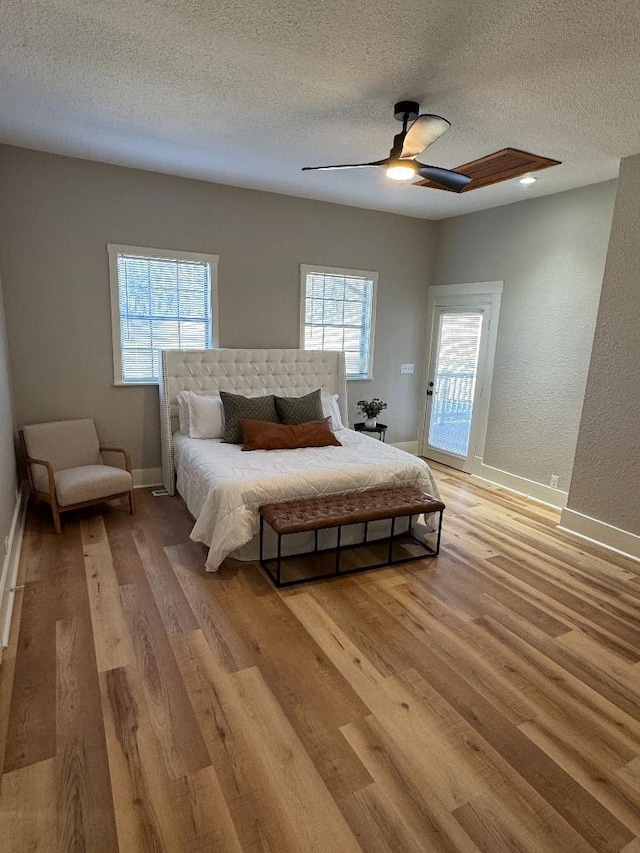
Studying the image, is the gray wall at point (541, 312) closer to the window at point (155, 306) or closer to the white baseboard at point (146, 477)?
the window at point (155, 306)

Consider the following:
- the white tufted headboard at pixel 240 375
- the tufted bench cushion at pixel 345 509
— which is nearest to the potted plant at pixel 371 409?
the white tufted headboard at pixel 240 375

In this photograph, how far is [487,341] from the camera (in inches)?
205

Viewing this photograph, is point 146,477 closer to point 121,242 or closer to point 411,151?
point 121,242

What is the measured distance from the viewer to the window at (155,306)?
4.39 metres

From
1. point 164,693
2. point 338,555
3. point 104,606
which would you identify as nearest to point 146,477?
point 104,606

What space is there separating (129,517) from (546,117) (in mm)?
4190

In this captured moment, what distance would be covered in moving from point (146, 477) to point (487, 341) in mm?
3912

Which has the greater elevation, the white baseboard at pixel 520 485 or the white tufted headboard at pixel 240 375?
the white tufted headboard at pixel 240 375

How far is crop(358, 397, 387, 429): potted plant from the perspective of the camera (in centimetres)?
548

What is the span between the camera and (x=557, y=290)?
4430 millimetres

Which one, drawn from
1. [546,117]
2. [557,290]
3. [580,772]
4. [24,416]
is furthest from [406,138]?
[24,416]

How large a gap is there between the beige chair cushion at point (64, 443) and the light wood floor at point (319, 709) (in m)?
0.93

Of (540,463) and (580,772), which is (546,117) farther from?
(580,772)

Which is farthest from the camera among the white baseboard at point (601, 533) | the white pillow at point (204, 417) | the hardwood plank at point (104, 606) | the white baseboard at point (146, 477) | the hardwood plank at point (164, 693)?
the white baseboard at point (146, 477)
